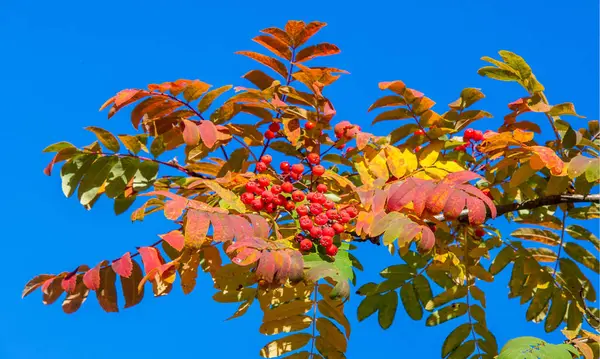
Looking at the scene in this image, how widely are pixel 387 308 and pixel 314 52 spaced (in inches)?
40.5

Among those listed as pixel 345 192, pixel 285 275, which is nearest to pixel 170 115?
pixel 345 192

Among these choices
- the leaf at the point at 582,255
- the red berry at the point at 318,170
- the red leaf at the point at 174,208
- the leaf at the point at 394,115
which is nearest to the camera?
the red leaf at the point at 174,208

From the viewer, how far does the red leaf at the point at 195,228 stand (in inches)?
90.2

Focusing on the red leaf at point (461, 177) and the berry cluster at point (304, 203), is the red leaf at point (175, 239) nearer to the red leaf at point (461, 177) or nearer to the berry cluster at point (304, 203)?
the berry cluster at point (304, 203)

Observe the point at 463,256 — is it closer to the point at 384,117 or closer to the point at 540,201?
the point at 540,201

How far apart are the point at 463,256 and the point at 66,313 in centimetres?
147

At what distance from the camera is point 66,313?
8.82 feet

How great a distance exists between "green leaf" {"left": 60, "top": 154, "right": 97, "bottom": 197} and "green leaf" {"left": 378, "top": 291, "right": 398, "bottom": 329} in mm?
1229

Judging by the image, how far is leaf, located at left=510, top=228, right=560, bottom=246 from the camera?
361 cm

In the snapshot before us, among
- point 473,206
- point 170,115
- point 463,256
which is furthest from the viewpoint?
point 463,256

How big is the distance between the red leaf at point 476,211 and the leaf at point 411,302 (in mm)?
834

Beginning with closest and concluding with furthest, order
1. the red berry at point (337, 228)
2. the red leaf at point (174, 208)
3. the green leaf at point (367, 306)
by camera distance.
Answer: the red leaf at point (174, 208), the red berry at point (337, 228), the green leaf at point (367, 306)

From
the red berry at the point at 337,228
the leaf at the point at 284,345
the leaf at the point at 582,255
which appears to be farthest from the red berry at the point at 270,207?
the leaf at the point at 582,255

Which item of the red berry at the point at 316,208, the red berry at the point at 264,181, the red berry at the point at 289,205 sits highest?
the red berry at the point at 264,181
